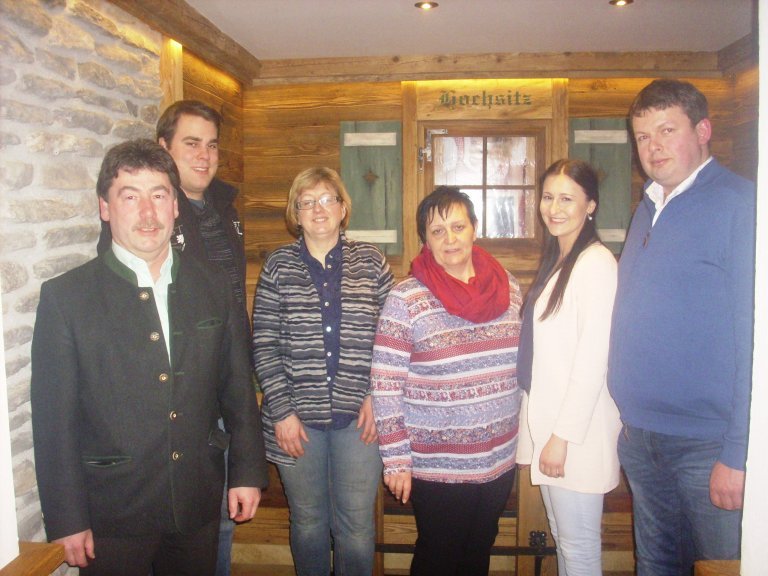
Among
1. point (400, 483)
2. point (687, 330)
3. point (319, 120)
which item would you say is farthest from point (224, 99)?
point (687, 330)

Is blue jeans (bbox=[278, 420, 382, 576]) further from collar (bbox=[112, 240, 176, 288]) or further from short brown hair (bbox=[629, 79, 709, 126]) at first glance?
short brown hair (bbox=[629, 79, 709, 126])

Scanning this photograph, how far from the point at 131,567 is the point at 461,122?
2875mm

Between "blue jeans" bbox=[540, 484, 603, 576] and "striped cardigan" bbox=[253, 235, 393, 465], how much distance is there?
0.65 m

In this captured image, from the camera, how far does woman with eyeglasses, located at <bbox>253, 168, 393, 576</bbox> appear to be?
1856 millimetres

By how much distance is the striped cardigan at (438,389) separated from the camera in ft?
5.67

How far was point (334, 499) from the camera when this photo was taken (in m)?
1.95

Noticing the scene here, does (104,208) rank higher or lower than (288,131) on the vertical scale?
lower

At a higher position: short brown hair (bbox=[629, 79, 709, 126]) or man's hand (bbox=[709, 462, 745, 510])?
short brown hair (bbox=[629, 79, 709, 126])

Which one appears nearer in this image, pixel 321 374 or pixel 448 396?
pixel 448 396

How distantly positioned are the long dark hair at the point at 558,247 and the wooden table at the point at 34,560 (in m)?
1.26

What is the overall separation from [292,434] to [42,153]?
1056 mm

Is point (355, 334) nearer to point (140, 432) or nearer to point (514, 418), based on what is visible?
point (514, 418)

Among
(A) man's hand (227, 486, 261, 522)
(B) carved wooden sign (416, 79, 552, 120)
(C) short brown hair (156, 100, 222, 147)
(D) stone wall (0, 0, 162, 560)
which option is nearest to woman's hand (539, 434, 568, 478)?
(A) man's hand (227, 486, 261, 522)

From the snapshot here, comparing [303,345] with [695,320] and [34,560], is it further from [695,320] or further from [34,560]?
[695,320]
